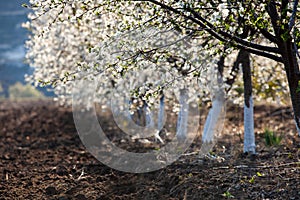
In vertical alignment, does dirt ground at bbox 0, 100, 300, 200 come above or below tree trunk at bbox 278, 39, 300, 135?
below

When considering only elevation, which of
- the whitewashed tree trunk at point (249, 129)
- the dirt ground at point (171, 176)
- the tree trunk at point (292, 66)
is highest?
the tree trunk at point (292, 66)

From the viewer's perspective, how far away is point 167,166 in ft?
32.8

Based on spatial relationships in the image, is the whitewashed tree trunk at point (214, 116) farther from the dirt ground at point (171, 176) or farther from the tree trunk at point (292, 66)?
the tree trunk at point (292, 66)

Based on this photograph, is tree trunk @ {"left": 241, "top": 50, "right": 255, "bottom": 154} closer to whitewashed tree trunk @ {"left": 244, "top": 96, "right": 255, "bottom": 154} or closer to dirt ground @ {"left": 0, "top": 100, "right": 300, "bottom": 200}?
whitewashed tree trunk @ {"left": 244, "top": 96, "right": 255, "bottom": 154}

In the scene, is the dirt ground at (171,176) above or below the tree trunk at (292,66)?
below

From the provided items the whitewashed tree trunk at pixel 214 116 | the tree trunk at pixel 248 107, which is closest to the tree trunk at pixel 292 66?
the tree trunk at pixel 248 107

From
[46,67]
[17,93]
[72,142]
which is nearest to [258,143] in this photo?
[72,142]

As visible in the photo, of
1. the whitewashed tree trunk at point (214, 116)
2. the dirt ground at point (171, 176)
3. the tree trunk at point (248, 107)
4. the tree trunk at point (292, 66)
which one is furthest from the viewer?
the whitewashed tree trunk at point (214, 116)

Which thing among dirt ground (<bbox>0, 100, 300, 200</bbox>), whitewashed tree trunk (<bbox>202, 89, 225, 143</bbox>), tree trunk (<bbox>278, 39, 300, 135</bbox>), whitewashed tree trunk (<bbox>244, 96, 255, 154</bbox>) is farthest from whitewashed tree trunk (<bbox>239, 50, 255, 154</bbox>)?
tree trunk (<bbox>278, 39, 300, 135</bbox>)

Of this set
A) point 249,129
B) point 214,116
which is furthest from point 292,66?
point 214,116

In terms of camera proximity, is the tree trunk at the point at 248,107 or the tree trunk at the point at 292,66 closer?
the tree trunk at the point at 292,66

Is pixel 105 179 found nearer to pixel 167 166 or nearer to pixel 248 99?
pixel 167 166

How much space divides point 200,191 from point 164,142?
17.7 ft

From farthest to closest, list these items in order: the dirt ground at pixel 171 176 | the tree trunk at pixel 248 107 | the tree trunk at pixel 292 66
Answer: the tree trunk at pixel 248 107
the dirt ground at pixel 171 176
the tree trunk at pixel 292 66
